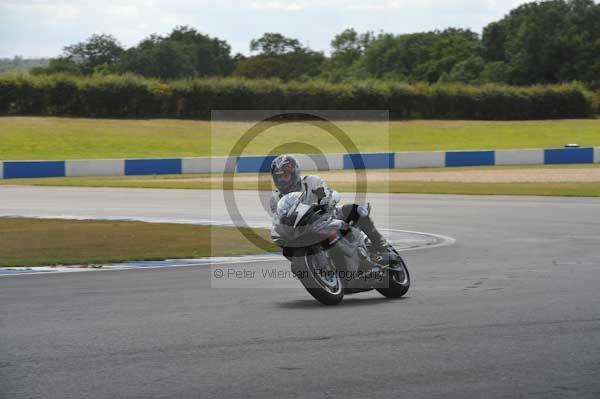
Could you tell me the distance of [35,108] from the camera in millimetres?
52281

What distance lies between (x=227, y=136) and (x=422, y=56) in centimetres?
5731

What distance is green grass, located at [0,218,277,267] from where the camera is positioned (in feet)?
45.2

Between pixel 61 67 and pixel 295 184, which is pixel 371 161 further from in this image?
pixel 61 67

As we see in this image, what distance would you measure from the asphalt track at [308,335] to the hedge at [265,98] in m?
42.1

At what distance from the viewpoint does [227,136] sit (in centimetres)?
5256

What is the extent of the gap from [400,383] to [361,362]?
24.1 inches

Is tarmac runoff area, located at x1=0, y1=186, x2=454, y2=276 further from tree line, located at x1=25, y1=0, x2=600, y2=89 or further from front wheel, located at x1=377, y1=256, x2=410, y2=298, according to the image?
tree line, located at x1=25, y1=0, x2=600, y2=89

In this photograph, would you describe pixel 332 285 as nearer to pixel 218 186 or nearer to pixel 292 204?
pixel 292 204

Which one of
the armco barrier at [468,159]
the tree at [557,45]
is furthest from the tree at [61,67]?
the armco barrier at [468,159]

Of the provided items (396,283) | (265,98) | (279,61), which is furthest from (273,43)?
(396,283)

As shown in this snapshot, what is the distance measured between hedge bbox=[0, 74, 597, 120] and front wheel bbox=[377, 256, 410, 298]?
1759 inches

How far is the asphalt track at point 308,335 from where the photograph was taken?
5949 mm

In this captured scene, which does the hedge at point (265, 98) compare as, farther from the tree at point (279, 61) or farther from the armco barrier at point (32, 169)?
the tree at point (279, 61)

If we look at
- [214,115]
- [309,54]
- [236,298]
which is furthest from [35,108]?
[309,54]
